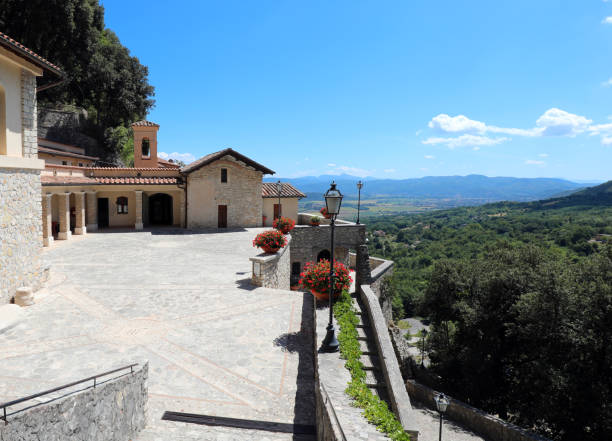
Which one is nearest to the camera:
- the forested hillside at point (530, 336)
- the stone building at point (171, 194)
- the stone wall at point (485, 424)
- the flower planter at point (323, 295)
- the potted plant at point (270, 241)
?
the flower planter at point (323, 295)

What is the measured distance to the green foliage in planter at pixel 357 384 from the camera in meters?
4.95

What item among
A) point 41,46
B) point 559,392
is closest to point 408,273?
point 559,392

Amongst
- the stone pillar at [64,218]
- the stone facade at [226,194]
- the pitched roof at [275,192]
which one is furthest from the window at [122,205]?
the pitched roof at [275,192]

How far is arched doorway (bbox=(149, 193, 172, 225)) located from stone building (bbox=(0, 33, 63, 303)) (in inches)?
690

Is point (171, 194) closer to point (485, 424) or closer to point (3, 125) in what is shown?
point (3, 125)

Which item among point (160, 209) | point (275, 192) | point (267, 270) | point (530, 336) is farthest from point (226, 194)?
point (530, 336)

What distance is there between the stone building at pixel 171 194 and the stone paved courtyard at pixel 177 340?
10.7 meters

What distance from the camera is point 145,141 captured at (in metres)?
29.6

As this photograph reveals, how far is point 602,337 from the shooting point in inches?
542

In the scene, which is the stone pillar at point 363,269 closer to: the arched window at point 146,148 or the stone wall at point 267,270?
the stone wall at point 267,270

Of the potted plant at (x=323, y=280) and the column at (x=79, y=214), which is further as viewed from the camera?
the column at (x=79, y=214)

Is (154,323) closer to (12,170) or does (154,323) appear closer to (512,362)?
(12,170)

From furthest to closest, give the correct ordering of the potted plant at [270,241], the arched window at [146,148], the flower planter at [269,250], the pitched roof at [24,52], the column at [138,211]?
the arched window at [146,148]
the column at [138,211]
the flower planter at [269,250]
the potted plant at [270,241]
the pitched roof at [24,52]

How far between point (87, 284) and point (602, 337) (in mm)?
19488
